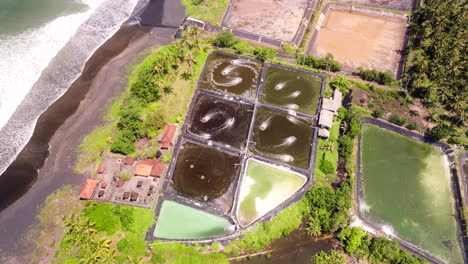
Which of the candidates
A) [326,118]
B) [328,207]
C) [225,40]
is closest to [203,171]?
[328,207]

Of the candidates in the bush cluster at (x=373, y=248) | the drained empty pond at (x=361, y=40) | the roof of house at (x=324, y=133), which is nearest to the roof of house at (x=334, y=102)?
the roof of house at (x=324, y=133)

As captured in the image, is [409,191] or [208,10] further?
[208,10]

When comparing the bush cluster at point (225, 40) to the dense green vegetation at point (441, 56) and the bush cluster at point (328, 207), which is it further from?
the dense green vegetation at point (441, 56)

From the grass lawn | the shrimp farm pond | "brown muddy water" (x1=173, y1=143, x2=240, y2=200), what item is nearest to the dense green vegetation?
the shrimp farm pond

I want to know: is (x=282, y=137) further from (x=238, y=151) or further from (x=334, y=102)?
(x=334, y=102)

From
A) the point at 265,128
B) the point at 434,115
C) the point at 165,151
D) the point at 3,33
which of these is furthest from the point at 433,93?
the point at 3,33

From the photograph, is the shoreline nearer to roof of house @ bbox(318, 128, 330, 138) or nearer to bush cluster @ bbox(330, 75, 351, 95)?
bush cluster @ bbox(330, 75, 351, 95)
